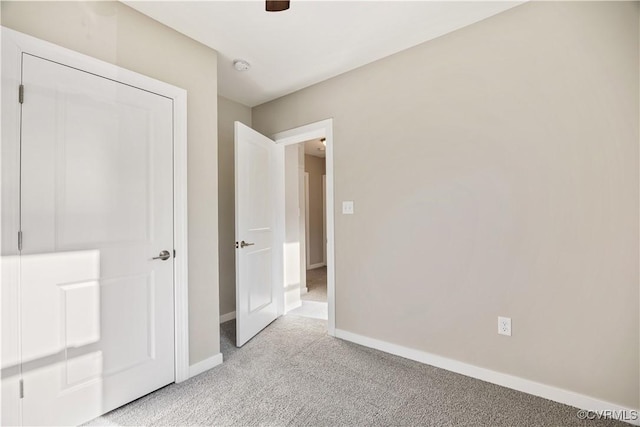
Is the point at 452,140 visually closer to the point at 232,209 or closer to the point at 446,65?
the point at 446,65

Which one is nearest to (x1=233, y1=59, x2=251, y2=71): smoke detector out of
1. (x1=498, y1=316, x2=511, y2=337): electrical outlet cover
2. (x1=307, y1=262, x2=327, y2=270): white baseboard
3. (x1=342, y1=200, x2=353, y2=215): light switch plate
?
(x1=342, y1=200, x2=353, y2=215): light switch plate

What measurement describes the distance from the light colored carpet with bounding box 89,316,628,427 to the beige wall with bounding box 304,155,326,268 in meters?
4.23

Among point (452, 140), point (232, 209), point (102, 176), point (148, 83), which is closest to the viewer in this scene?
point (102, 176)

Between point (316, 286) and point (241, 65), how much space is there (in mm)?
3454

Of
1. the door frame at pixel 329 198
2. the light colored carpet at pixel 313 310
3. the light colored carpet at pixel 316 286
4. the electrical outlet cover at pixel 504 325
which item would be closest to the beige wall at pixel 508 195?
the electrical outlet cover at pixel 504 325

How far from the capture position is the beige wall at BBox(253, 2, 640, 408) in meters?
1.69

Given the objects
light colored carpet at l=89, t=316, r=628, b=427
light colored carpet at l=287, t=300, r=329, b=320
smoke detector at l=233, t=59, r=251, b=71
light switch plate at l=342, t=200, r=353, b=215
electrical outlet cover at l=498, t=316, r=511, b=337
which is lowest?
light colored carpet at l=89, t=316, r=628, b=427

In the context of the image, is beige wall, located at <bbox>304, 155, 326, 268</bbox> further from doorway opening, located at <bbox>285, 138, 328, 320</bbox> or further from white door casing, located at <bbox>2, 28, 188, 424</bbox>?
white door casing, located at <bbox>2, 28, 188, 424</bbox>

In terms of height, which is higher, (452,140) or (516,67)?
(516,67)

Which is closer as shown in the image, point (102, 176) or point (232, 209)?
point (102, 176)

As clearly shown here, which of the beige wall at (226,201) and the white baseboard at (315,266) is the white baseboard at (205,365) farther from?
the white baseboard at (315,266)

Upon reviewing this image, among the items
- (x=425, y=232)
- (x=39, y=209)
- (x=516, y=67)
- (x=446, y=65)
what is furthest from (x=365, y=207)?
(x=39, y=209)

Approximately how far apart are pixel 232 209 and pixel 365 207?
5.23ft

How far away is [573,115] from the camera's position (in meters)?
1.79
